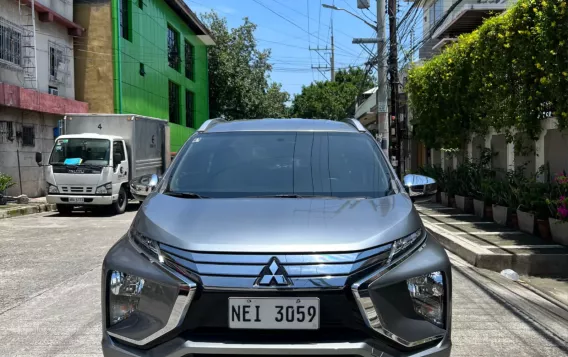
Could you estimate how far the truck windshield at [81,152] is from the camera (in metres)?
13.6

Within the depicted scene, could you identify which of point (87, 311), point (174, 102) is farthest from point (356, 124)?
point (174, 102)

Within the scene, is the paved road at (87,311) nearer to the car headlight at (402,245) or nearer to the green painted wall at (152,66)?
the car headlight at (402,245)

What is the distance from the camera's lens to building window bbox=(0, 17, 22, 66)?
56.0ft

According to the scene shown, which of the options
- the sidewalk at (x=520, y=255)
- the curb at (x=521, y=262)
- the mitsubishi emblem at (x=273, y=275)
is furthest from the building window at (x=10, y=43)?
the mitsubishi emblem at (x=273, y=275)

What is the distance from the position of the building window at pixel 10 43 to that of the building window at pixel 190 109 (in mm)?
19038

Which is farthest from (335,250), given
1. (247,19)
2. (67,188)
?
(247,19)

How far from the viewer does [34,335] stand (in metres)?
4.36

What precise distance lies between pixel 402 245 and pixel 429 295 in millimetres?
274

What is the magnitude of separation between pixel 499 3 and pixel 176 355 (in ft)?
87.0

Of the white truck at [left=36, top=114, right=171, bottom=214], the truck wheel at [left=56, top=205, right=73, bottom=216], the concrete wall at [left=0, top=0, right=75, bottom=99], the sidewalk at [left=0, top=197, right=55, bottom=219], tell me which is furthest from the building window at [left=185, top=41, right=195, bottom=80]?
the truck wheel at [left=56, top=205, right=73, bottom=216]

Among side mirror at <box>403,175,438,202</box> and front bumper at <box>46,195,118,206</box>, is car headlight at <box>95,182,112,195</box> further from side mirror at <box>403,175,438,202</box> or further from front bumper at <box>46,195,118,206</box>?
side mirror at <box>403,175,438,202</box>

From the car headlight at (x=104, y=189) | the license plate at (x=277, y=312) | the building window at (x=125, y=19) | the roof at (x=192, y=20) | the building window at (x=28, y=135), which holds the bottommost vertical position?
the car headlight at (x=104, y=189)

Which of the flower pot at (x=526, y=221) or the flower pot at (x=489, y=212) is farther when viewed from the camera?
the flower pot at (x=489, y=212)

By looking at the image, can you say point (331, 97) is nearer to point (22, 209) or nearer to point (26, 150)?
point (26, 150)
